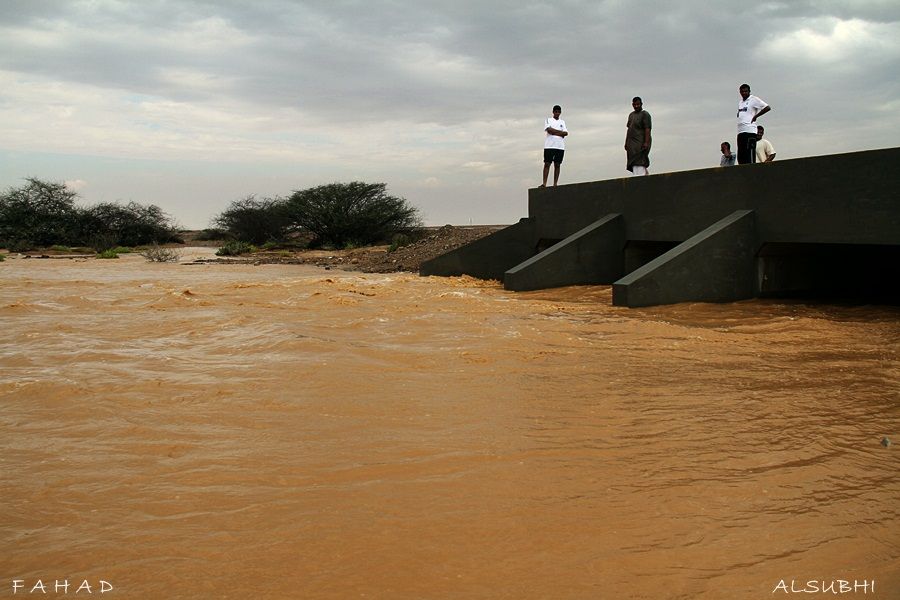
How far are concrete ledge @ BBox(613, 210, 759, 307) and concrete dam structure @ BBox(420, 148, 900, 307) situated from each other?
1 cm

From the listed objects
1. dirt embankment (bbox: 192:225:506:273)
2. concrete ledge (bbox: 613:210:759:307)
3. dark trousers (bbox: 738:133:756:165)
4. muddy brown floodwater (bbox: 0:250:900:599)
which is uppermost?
dark trousers (bbox: 738:133:756:165)

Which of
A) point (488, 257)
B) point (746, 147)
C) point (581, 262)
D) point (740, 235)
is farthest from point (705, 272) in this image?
point (488, 257)

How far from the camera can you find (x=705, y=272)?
8953mm

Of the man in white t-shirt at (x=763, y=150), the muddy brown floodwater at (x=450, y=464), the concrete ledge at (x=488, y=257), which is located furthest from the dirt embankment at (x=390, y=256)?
the muddy brown floodwater at (x=450, y=464)

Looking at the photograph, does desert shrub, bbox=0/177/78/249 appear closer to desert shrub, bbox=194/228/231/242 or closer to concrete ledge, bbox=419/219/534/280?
desert shrub, bbox=194/228/231/242

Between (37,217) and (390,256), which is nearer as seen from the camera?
(390,256)

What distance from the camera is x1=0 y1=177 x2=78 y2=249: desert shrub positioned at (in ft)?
92.9

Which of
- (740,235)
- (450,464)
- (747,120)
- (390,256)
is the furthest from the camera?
(390,256)

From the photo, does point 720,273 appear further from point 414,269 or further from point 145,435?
point 414,269

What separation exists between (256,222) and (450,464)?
2879cm

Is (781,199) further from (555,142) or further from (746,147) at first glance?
(555,142)

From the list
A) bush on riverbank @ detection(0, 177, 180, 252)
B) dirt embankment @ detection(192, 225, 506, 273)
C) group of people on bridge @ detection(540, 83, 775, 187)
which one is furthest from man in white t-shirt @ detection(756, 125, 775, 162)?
bush on riverbank @ detection(0, 177, 180, 252)

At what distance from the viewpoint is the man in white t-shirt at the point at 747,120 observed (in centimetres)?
994

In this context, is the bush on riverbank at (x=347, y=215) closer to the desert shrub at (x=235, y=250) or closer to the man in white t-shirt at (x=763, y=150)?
the desert shrub at (x=235, y=250)
